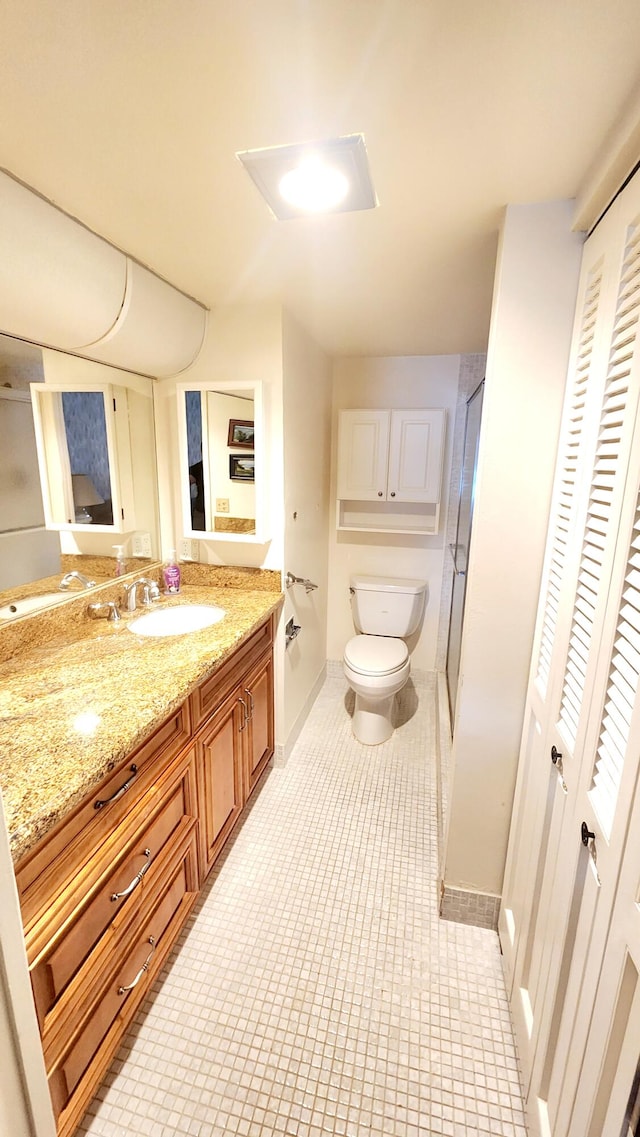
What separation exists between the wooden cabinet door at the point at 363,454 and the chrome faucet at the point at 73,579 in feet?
4.90

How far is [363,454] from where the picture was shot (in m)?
2.64

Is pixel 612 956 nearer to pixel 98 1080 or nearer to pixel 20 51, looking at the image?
pixel 98 1080

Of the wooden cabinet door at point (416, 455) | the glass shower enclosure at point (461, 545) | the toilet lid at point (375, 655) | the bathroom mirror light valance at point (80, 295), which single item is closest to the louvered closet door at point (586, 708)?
the glass shower enclosure at point (461, 545)

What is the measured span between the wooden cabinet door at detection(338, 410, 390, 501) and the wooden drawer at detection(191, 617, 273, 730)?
3.50 ft

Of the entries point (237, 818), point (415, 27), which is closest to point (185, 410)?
point (415, 27)

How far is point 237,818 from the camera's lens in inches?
70.1

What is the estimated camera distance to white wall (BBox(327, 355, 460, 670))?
2611mm

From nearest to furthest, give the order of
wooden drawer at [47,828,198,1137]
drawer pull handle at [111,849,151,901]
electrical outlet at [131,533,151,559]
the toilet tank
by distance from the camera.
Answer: wooden drawer at [47,828,198,1137], drawer pull handle at [111,849,151,901], electrical outlet at [131,533,151,559], the toilet tank

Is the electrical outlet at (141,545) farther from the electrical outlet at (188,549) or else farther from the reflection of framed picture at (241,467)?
the reflection of framed picture at (241,467)

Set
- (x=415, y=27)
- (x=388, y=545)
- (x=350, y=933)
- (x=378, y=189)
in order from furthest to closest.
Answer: (x=388, y=545) → (x=350, y=933) → (x=378, y=189) → (x=415, y=27)

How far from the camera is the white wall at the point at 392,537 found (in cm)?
261

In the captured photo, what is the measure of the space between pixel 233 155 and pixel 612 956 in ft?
5.15

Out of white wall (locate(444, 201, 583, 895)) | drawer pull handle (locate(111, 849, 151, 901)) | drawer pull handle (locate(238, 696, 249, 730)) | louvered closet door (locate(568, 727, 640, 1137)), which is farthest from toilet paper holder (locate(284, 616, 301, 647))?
louvered closet door (locate(568, 727, 640, 1137))

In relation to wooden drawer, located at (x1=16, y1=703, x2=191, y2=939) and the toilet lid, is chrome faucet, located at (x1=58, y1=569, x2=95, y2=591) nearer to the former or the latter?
wooden drawer, located at (x1=16, y1=703, x2=191, y2=939)
